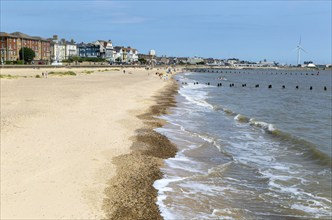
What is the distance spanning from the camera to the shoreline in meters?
7.60

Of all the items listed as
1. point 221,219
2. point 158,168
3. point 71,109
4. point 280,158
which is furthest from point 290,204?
point 71,109

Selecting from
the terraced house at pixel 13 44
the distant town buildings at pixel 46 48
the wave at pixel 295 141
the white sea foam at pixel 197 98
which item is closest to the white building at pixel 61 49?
the distant town buildings at pixel 46 48

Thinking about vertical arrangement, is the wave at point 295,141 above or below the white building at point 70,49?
below

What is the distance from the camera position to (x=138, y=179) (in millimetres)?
9750

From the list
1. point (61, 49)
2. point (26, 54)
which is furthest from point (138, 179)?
point (61, 49)

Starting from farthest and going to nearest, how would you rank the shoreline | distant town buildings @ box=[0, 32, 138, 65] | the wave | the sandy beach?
distant town buildings @ box=[0, 32, 138, 65]
the wave
the shoreline
the sandy beach

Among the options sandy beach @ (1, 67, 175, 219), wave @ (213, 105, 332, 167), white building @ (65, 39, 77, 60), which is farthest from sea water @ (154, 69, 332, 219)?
white building @ (65, 39, 77, 60)

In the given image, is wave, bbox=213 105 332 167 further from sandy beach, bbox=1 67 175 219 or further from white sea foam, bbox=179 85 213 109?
white sea foam, bbox=179 85 213 109

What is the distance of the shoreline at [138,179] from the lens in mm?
7601

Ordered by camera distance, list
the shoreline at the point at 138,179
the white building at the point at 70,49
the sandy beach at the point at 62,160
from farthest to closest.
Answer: the white building at the point at 70,49
the shoreline at the point at 138,179
the sandy beach at the point at 62,160

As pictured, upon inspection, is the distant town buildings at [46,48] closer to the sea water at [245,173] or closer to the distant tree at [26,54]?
the distant tree at [26,54]

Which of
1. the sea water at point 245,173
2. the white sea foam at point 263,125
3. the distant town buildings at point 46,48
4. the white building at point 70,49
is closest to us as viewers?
the sea water at point 245,173

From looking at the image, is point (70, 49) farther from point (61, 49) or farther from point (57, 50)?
point (57, 50)

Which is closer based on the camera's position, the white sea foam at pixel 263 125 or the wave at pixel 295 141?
the wave at pixel 295 141
